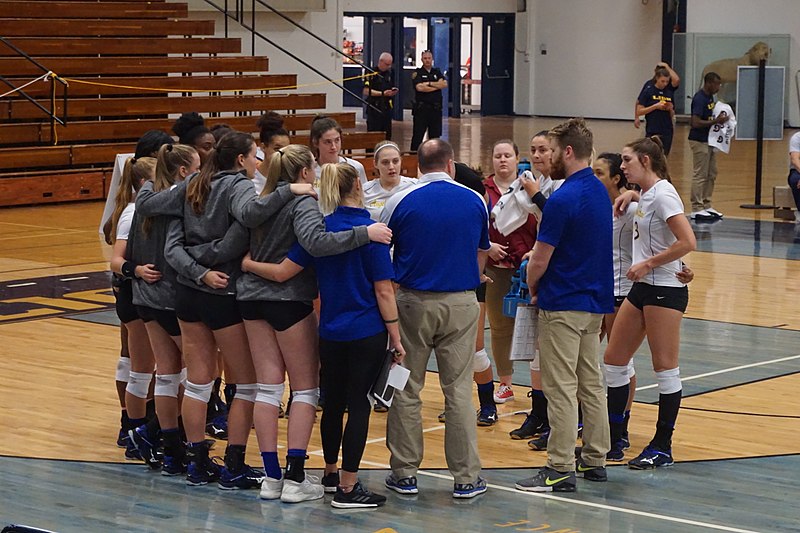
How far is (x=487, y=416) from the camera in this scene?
7.45 metres

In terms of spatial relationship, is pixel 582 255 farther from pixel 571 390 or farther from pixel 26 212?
pixel 26 212

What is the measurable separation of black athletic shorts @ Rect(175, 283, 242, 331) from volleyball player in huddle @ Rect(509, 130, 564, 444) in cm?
177

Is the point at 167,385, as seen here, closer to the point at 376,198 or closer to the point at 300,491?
the point at 300,491

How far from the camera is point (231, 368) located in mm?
6082

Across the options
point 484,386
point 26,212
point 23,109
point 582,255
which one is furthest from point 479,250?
point 23,109

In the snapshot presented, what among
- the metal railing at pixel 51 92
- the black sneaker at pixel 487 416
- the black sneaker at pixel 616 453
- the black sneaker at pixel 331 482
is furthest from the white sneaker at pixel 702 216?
the black sneaker at pixel 331 482

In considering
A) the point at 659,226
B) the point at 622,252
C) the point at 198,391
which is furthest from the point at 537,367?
the point at 198,391

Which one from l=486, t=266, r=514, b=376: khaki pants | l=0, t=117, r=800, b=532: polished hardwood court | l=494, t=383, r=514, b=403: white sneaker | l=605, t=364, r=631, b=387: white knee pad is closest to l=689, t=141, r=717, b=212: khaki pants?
l=0, t=117, r=800, b=532: polished hardwood court

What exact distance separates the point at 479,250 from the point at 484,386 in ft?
4.73

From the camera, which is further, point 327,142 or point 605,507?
point 327,142

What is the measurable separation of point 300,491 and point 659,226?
214 cm

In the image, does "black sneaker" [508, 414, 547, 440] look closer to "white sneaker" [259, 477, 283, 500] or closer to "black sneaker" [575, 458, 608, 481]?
"black sneaker" [575, 458, 608, 481]

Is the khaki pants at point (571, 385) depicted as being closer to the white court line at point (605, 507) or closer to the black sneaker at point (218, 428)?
the white court line at point (605, 507)

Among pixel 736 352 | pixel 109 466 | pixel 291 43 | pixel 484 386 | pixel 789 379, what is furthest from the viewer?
pixel 291 43
